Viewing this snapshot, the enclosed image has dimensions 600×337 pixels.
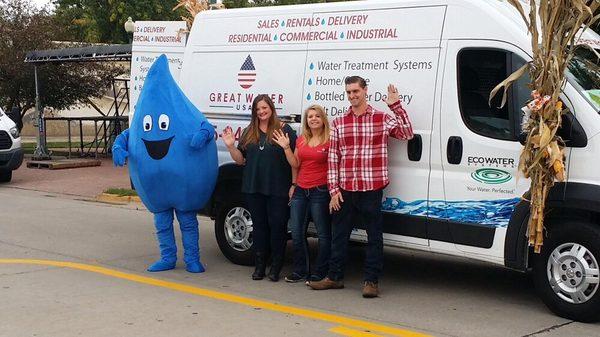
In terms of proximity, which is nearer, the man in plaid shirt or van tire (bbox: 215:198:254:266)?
the man in plaid shirt

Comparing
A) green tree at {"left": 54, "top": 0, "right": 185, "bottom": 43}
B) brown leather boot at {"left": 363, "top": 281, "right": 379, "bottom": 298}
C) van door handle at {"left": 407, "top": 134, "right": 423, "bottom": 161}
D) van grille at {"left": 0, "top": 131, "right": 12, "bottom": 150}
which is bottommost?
brown leather boot at {"left": 363, "top": 281, "right": 379, "bottom": 298}

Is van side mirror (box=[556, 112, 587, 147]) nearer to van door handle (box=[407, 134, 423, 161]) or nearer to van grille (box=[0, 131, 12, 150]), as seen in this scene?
van door handle (box=[407, 134, 423, 161])

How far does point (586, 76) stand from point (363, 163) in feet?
6.11

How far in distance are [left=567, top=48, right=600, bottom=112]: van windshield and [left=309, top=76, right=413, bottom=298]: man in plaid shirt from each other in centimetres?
133

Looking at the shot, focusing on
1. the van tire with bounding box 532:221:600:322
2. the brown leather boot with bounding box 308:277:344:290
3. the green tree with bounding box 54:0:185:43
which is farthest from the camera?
the green tree with bounding box 54:0:185:43

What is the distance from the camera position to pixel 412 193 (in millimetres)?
6199

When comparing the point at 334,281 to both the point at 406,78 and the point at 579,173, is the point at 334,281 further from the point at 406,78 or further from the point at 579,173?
the point at 579,173

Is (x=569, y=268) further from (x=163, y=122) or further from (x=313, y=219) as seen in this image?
(x=163, y=122)

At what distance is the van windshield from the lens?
5461 millimetres

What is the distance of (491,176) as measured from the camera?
18.9 ft

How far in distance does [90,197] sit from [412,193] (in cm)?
896

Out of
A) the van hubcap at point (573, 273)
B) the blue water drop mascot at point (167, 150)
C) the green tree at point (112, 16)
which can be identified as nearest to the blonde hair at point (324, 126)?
the blue water drop mascot at point (167, 150)

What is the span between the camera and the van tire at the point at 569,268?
5.34 metres

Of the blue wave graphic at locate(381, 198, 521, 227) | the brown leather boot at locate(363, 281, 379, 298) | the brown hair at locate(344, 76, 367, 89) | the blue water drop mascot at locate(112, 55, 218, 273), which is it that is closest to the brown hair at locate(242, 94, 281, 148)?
the blue water drop mascot at locate(112, 55, 218, 273)
